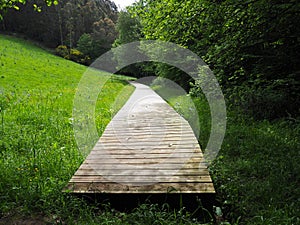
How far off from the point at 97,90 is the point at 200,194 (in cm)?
1023

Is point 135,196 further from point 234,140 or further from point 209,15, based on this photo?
point 209,15

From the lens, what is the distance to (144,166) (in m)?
3.13

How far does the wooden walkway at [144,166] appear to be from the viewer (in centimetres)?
255

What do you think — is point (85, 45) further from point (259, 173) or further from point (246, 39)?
point (259, 173)

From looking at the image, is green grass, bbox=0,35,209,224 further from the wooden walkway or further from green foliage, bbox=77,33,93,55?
green foliage, bbox=77,33,93,55

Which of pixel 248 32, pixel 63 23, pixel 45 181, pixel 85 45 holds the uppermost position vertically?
pixel 63 23

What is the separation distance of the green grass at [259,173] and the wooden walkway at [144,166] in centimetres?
44

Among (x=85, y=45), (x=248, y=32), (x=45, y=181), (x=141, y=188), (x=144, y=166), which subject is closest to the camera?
(x=141, y=188)

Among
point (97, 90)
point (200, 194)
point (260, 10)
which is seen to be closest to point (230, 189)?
point (200, 194)

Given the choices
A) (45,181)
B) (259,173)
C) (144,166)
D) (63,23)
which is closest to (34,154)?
(45,181)

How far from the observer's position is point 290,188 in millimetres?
2912

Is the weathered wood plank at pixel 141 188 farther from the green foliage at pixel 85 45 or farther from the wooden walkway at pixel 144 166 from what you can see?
the green foliage at pixel 85 45

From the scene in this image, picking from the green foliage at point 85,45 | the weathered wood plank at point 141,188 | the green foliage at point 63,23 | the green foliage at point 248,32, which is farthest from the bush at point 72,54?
the weathered wood plank at point 141,188

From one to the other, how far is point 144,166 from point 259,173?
5.43 feet
